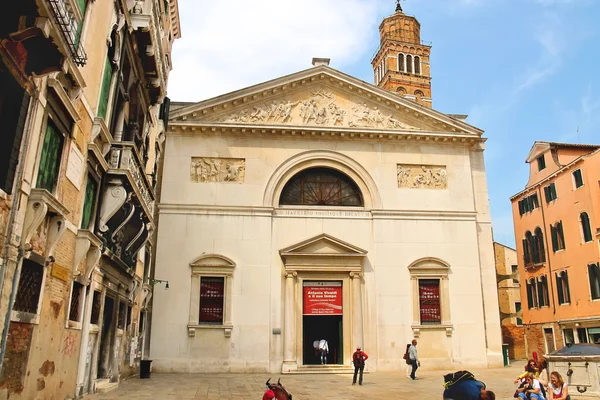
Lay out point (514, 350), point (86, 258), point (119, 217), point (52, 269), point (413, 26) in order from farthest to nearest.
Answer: point (413, 26) < point (514, 350) < point (119, 217) < point (86, 258) < point (52, 269)

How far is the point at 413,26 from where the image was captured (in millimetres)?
60594

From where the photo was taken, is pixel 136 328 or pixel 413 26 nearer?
pixel 136 328

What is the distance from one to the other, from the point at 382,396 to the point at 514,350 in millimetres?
20951

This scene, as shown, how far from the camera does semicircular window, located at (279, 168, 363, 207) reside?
75.2 feet

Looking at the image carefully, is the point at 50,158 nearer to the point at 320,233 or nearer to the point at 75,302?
the point at 75,302

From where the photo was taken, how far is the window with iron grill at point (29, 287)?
7.46 m

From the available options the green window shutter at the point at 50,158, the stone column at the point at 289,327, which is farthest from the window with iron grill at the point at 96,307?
the stone column at the point at 289,327

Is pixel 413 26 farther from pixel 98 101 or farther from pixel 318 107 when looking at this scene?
pixel 98 101

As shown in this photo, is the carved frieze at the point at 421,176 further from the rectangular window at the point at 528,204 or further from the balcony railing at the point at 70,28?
the balcony railing at the point at 70,28

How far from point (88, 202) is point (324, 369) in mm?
12935

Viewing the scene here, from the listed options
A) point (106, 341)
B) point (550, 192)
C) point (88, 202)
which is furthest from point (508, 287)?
point (88, 202)

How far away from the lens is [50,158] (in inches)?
331

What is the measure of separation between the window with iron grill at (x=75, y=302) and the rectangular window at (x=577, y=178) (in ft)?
78.6

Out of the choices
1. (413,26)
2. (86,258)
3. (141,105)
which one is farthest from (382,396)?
(413,26)
